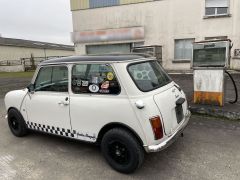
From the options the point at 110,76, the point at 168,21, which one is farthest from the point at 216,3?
the point at 110,76

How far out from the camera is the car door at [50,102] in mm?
3621

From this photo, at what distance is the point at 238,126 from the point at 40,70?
420 centimetres

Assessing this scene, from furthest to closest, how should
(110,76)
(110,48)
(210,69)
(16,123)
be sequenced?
(110,48) < (210,69) < (16,123) < (110,76)

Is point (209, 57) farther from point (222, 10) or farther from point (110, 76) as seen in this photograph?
point (222, 10)

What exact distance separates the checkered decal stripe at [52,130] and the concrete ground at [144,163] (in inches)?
13.5

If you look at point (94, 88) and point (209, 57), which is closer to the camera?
point (94, 88)

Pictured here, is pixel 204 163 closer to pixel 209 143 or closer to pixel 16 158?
pixel 209 143

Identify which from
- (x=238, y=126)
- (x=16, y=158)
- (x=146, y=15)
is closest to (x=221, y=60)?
(x=238, y=126)

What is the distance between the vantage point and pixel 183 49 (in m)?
14.3

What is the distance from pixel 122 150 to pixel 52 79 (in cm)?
181

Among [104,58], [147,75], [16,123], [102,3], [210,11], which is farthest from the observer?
[102,3]

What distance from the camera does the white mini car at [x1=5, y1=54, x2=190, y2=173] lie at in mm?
2936

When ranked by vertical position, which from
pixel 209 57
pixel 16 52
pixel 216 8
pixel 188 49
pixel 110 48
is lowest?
pixel 209 57

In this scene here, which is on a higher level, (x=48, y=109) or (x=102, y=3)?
(x=102, y=3)
